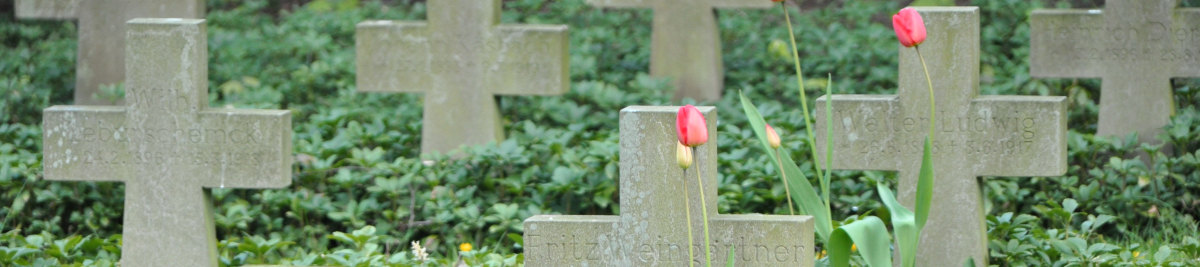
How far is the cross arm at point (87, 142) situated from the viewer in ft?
14.5

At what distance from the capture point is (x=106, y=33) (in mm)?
7363

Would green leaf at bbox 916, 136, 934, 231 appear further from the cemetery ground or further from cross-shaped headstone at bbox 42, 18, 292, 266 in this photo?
cross-shaped headstone at bbox 42, 18, 292, 266

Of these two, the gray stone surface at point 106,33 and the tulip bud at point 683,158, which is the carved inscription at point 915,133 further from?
the gray stone surface at point 106,33

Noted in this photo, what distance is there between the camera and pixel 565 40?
6.47m

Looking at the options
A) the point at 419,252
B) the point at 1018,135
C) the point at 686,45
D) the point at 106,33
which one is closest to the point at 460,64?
the point at 106,33

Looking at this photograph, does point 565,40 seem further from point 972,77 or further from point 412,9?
point 412,9

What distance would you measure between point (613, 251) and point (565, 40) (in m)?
3.03

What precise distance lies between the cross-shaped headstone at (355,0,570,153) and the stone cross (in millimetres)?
2935

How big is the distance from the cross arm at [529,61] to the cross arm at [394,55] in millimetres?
310

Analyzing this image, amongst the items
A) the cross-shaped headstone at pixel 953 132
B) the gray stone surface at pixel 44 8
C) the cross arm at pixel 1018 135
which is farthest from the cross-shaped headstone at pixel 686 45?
the cross arm at pixel 1018 135

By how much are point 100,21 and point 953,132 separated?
4.73 meters

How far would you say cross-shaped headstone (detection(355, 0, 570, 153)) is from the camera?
6484 millimetres

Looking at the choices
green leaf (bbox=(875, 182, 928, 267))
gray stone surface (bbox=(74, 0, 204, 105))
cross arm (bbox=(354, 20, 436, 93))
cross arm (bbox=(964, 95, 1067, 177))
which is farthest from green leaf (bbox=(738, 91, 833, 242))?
gray stone surface (bbox=(74, 0, 204, 105))

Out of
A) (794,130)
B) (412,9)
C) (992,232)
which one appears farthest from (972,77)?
(412,9)
